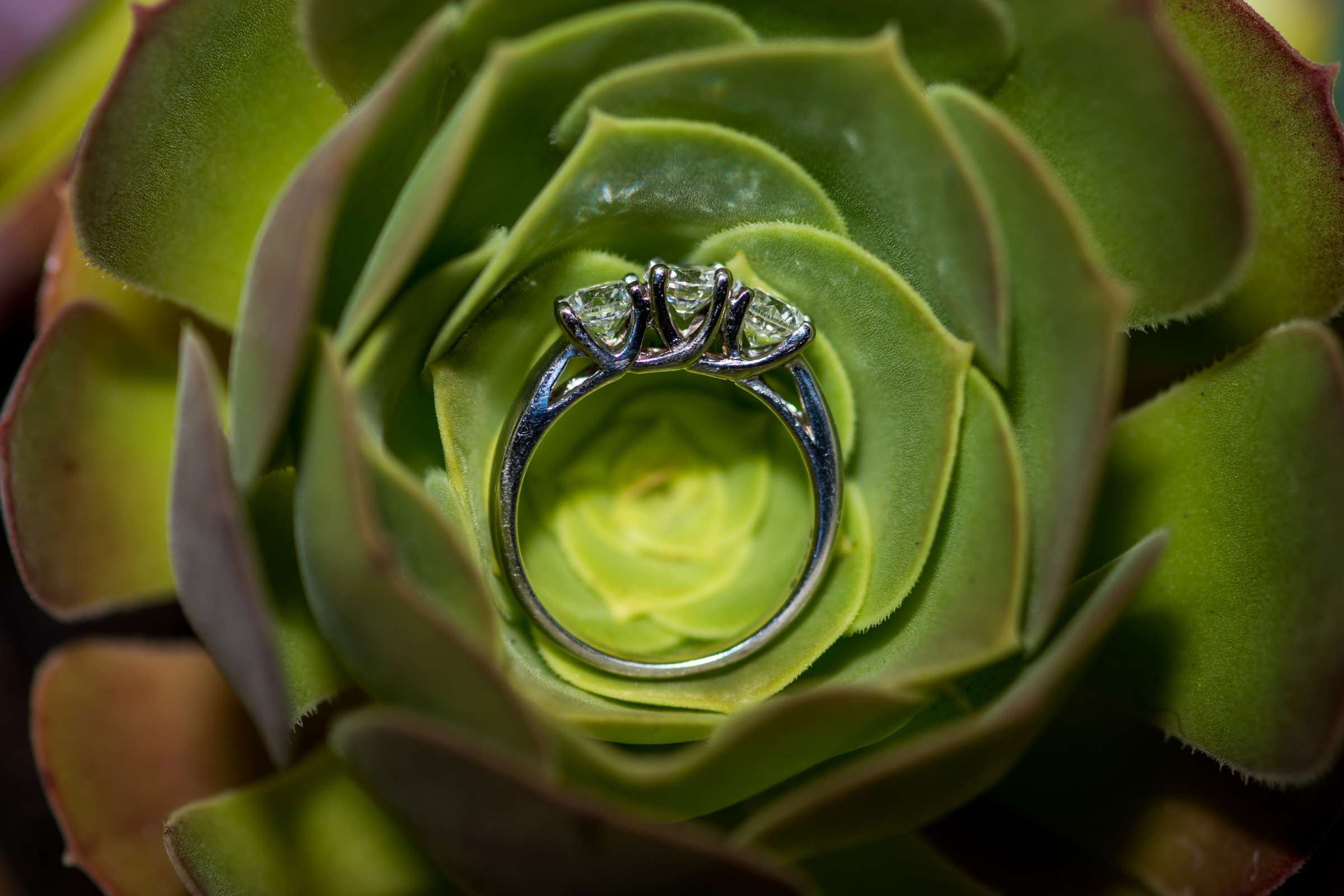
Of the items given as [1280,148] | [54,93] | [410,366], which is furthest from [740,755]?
[54,93]

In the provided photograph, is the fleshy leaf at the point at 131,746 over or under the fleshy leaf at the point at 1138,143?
under

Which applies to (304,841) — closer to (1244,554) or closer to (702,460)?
(702,460)

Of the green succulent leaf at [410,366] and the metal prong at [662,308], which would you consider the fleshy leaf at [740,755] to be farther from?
the metal prong at [662,308]

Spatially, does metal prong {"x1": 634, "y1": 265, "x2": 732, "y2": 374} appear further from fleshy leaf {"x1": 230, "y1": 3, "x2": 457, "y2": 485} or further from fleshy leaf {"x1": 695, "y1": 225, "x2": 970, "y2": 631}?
fleshy leaf {"x1": 230, "y1": 3, "x2": 457, "y2": 485}

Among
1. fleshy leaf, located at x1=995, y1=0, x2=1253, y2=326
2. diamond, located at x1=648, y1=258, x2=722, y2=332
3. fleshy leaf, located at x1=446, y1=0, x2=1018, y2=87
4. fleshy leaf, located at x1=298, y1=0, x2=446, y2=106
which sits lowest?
diamond, located at x1=648, y1=258, x2=722, y2=332

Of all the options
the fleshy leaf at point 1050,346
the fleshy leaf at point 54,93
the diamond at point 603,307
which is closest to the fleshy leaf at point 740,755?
the fleshy leaf at point 1050,346

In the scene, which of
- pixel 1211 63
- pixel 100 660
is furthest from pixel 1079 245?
pixel 100 660

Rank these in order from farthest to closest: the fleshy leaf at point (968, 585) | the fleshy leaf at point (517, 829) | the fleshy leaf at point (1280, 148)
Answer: the fleshy leaf at point (1280, 148) < the fleshy leaf at point (968, 585) < the fleshy leaf at point (517, 829)

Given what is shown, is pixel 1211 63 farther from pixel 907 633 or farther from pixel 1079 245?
pixel 907 633

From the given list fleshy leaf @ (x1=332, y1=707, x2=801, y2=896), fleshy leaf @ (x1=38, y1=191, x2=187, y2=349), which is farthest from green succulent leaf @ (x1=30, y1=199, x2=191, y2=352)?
fleshy leaf @ (x1=332, y1=707, x2=801, y2=896)
